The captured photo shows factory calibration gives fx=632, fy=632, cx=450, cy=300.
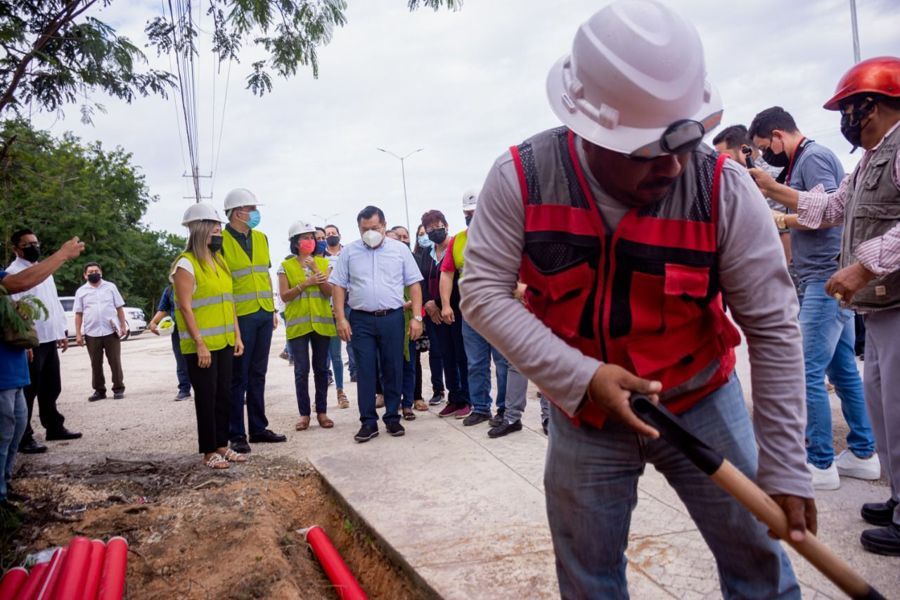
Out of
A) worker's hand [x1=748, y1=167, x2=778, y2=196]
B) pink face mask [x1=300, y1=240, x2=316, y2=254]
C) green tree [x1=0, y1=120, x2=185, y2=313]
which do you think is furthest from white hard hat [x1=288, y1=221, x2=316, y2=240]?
green tree [x1=0, y1=120, x2=185, y2=313]

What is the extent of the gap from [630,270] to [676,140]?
1.13 ft

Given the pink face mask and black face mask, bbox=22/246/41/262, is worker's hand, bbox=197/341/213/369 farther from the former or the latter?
black face mask, bbox=22/246/41/262

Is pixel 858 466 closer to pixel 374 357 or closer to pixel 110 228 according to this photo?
pixel 374 357

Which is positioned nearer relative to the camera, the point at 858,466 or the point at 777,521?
the point at 777,521

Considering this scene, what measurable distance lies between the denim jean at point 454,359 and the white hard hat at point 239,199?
2.19m

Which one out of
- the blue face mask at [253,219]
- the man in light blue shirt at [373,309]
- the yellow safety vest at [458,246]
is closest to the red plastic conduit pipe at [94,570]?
the man in light blue shirt at [373,309]

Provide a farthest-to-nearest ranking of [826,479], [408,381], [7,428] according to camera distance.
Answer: [408,381] < [7,428] < [826,479]

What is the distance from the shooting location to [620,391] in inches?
58.4

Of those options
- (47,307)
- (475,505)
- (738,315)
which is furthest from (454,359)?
(738,315)

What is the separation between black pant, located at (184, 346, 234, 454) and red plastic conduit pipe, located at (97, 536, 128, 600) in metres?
1.44

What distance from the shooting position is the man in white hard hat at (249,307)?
5.54 meters

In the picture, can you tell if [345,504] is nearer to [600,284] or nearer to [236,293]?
[236,293]

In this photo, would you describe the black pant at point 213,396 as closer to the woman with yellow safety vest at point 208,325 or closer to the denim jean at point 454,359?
the woman with yellow safety vest at point 208,325

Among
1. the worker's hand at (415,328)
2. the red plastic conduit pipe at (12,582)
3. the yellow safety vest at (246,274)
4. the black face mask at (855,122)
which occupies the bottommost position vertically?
the red plastic conduit pipe at (12,582)
